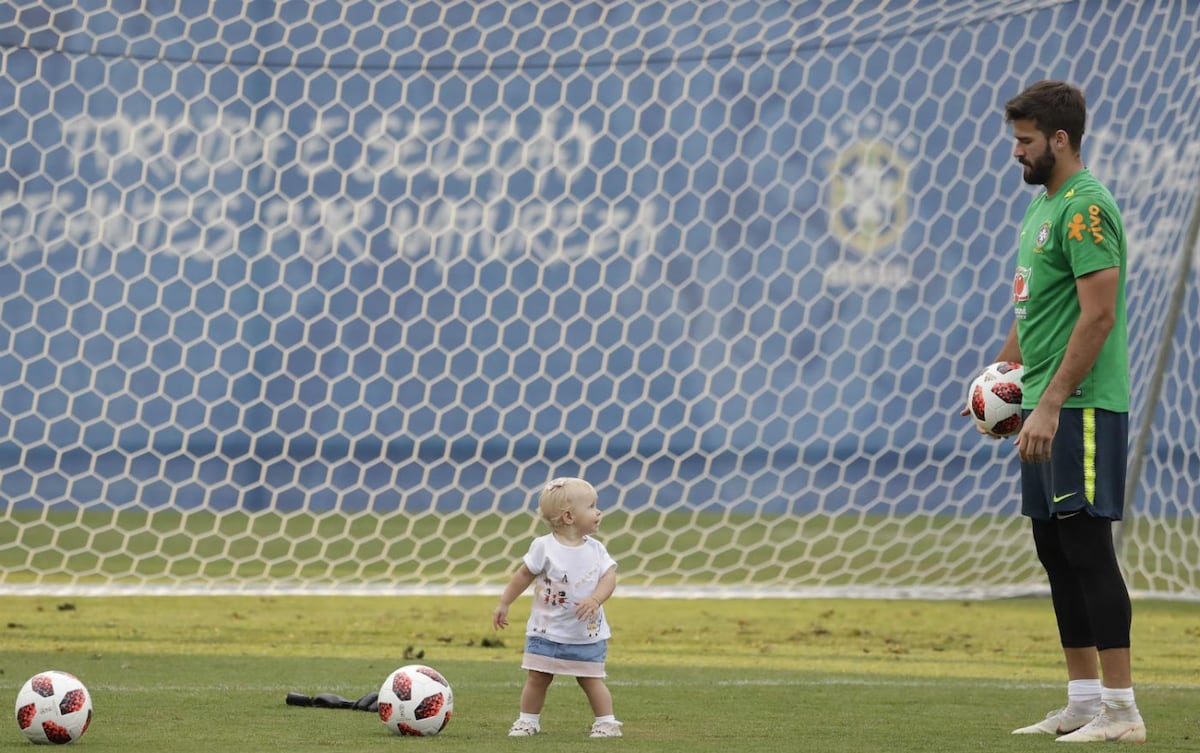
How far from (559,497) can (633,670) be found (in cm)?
151

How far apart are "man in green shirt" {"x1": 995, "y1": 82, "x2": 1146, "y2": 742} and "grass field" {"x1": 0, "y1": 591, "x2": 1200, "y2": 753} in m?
0.22

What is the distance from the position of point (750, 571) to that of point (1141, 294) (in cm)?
232

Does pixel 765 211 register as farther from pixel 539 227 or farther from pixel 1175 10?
pixel 1175 10

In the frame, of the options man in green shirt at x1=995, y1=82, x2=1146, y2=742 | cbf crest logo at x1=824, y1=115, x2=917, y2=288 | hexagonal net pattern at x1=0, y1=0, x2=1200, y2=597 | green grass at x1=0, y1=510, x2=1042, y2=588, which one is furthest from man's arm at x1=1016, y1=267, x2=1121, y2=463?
cbf crest logo at x1=824, y1=115, x2=917, y2=288

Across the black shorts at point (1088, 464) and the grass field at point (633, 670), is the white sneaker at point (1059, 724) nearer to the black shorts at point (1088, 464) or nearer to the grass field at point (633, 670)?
the grass field at point (633, 670)

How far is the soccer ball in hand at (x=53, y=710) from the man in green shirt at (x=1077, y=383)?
2.09 m

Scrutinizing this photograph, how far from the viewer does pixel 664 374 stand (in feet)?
28.9

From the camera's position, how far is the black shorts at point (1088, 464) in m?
3.52

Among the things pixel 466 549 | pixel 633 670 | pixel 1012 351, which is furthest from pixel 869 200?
pixel 1012 351

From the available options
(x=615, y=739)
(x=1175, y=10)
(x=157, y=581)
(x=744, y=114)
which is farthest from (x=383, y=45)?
(x=615, y=739)

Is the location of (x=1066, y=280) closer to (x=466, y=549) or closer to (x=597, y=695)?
(x=597, y=695)

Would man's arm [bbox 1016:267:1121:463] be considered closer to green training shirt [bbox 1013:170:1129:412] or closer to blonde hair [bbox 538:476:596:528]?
green training shirt [bbox 1013:170:1129:412]

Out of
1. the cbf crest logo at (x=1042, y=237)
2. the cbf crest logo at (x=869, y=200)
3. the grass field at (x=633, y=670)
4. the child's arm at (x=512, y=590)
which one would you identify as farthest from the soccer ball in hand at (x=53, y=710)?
the cbf crest logo at (x=869, y=200)

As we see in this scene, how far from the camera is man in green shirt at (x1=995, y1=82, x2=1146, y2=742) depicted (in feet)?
11.6
